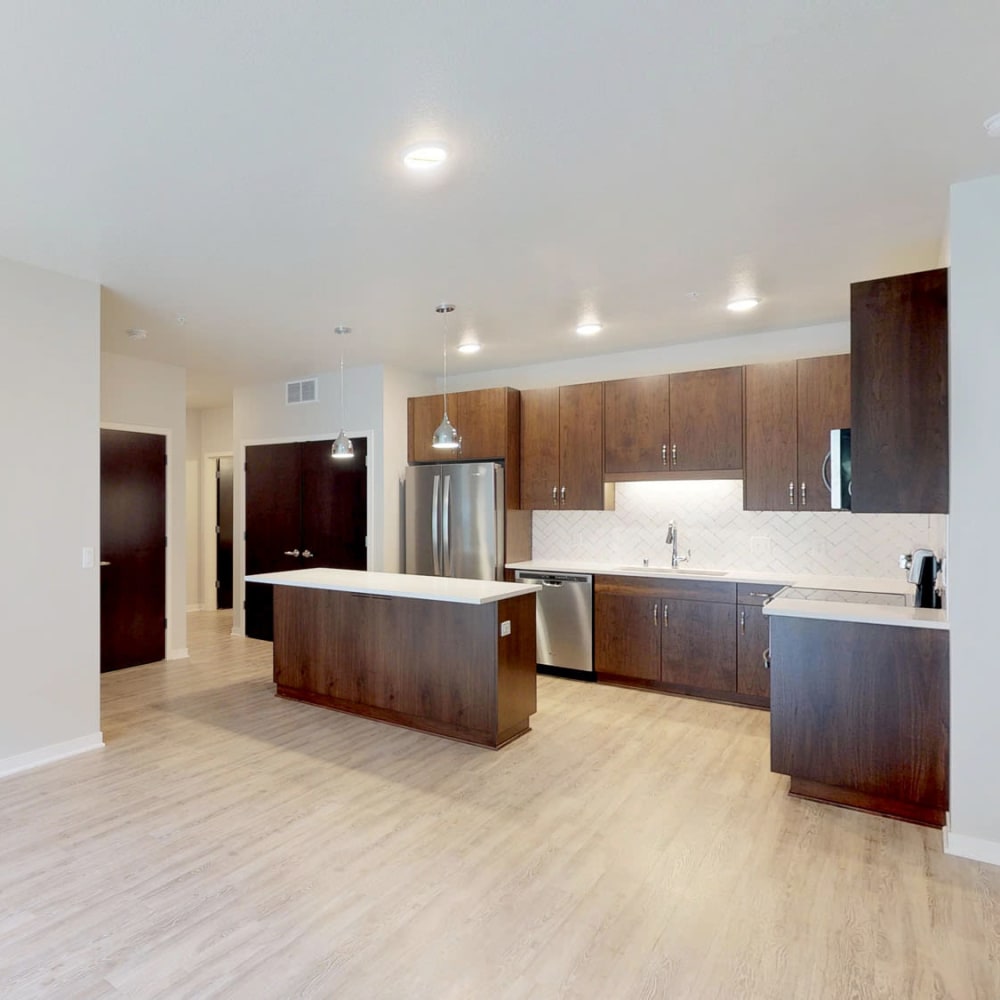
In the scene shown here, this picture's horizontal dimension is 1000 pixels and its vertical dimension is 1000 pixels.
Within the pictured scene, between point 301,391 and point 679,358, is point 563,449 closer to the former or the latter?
point 679,358

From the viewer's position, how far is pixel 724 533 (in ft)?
16.9

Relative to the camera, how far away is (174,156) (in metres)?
2.41

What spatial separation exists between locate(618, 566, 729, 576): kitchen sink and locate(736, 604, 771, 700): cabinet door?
0.45 m

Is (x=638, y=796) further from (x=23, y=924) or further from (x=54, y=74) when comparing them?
(x=54, y=74)

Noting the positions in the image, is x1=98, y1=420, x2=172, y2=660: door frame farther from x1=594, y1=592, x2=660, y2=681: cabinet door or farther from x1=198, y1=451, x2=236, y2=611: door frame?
x1=594, y1=592, x2=660, y2=681: cabinet door

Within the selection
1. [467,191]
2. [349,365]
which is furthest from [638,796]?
[349,365]

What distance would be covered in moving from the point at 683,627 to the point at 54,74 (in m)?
4.49

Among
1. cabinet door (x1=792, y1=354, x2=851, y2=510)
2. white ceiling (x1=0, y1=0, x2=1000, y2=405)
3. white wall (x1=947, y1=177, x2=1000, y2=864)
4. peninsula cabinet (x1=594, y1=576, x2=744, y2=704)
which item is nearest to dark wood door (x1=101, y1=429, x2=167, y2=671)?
white ceiling (x1=0, y1=0, x2=1000, y2=405)

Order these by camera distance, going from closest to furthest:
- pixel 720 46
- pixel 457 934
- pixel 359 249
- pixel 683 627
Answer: pixel 720 46 → pixel 457 934 → pixel 359 249 → pixel 683 627

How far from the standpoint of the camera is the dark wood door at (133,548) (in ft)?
18.1

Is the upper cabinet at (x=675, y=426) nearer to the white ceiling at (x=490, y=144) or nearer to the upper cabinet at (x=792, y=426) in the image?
the upper cabinet at (x=792, y=426)

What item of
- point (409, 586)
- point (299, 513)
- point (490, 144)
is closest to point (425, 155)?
point (490, 144)

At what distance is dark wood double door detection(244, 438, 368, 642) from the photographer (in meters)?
6.22

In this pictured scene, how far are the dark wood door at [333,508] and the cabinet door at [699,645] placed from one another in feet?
9.61
